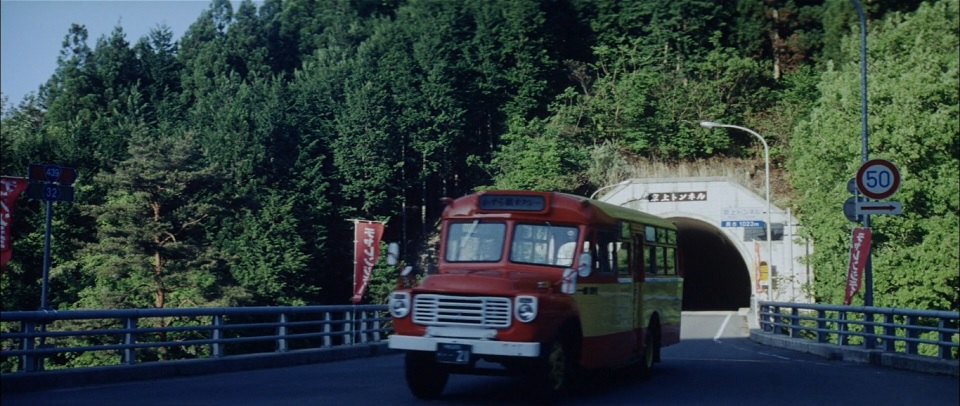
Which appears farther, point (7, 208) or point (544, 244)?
point (544, 244)

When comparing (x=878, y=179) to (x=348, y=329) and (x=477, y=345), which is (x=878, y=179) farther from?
(x=348, y=329)

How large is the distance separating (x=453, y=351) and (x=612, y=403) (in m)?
2.24

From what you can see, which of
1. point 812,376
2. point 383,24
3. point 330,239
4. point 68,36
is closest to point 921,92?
point 812,376

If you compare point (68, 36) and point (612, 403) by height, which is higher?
point (68, 36)

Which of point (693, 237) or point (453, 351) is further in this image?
point (693, 237)

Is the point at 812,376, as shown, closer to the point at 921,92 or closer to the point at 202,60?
the point at 921,92

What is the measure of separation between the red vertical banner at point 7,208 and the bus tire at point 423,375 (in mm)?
4637

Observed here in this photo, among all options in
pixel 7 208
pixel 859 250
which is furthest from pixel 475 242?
pixel 859 250

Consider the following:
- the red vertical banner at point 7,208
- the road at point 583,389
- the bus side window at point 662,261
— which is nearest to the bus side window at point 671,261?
the bus side window at point 662,261

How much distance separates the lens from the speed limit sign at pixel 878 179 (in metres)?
20.6

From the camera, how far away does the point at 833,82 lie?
46281mm

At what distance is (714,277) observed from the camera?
73.8 meters

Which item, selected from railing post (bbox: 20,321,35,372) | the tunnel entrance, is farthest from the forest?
railing post (bbox: 20,321,35,372)

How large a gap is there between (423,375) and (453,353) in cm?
104
